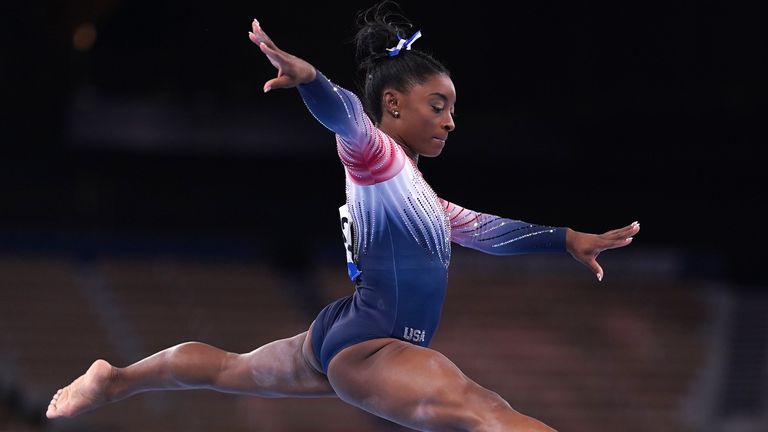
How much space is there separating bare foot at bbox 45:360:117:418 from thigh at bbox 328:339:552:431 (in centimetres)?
98

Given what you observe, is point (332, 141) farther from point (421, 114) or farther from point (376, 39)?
point (421, 114)

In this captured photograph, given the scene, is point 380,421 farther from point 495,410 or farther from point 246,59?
point 495,410

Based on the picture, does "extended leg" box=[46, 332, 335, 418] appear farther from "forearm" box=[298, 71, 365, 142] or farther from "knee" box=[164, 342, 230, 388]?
"forearm" box=[298, 71, 365, 142]

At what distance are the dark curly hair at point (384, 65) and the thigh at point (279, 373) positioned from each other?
867 millimetres

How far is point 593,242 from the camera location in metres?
3.60

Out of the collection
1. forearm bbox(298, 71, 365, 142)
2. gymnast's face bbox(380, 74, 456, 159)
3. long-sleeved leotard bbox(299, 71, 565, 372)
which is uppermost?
gymnast's face bbox(380, 74, 456, 159)

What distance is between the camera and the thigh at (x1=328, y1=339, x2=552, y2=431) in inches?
117

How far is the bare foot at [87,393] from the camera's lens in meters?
3.73

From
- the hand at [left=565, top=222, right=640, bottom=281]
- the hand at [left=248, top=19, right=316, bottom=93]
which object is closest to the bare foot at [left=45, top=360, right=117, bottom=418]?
the hand at [left=248, top=19, right=316, bottom=93]

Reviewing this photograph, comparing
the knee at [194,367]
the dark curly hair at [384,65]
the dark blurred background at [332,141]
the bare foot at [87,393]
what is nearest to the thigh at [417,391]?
the knee at [194,367]

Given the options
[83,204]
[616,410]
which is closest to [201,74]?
[83,204]

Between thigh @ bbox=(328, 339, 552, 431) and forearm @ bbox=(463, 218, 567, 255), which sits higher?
forearm @ bbox=(463, 218, 567, 255)

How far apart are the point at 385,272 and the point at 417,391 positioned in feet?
1.42

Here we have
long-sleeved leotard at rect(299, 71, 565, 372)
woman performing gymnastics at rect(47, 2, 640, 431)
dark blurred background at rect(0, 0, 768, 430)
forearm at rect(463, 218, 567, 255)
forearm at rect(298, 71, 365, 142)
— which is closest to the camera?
forearm at rect(298, 71, 365, 142)
